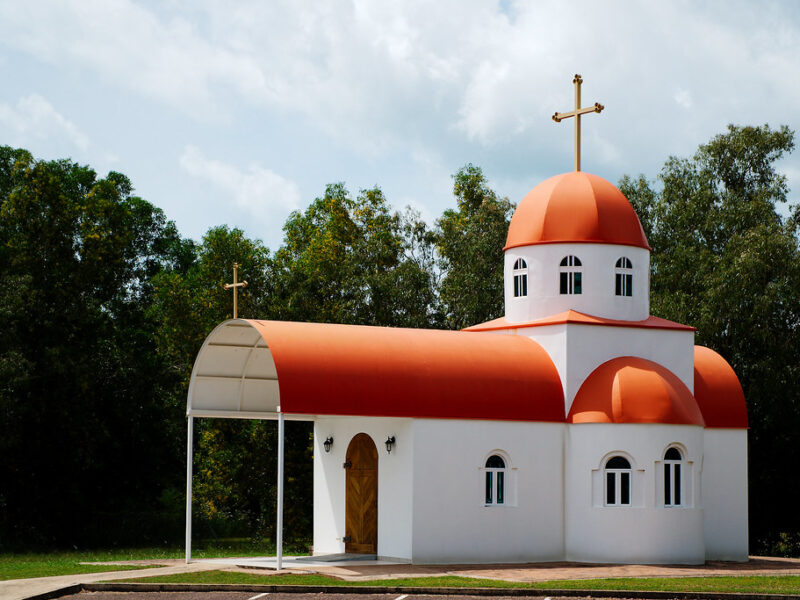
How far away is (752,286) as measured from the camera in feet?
132

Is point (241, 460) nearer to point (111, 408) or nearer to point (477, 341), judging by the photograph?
point (111, 408)

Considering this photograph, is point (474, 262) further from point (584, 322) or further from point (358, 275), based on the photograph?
point (584, 322)

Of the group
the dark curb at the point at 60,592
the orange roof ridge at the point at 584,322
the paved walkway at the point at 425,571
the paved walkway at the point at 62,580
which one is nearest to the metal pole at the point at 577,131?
the orange roof ridge at the point at 584,322

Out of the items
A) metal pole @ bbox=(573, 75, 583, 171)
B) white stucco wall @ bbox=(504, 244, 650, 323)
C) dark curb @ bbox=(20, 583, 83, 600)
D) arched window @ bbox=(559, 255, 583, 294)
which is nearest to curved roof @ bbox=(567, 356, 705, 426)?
white stucco wall @ bbox=(504, 244, 650, 323)

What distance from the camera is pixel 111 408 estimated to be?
45531mm

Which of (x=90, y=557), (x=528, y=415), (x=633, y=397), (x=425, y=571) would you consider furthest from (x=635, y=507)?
(x=90, y=557)

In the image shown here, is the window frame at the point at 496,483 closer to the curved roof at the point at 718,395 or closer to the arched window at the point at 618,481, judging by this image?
the arched window at the point at 618,481

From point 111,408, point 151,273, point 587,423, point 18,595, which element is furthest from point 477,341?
point 151,273

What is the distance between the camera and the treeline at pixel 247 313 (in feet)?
132

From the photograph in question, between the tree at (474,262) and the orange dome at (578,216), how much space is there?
13.3 meters

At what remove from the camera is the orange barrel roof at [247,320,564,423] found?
82.5 ft

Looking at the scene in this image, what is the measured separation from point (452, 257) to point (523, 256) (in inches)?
644

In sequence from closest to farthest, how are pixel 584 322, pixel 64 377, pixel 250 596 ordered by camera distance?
pixel 250 596
pixel 584 322
pixel 64 377

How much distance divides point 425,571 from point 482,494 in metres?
3.12
